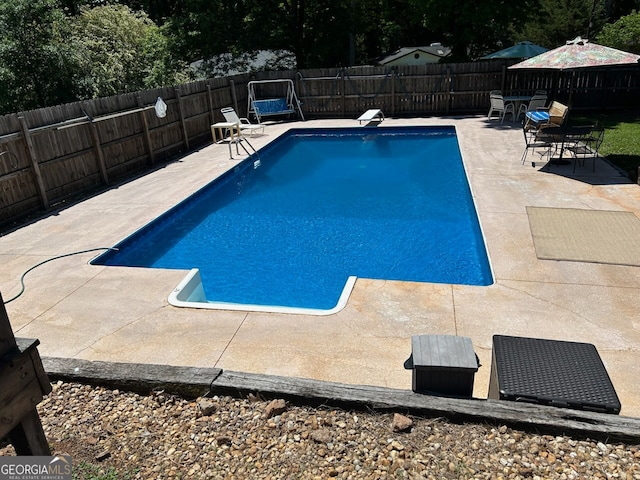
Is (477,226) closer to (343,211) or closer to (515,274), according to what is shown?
(515,274)

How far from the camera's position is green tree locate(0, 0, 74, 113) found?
12.8 meters

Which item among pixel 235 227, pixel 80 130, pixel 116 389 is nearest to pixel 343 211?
pixel 235 227

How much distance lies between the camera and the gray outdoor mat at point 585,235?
211 inches

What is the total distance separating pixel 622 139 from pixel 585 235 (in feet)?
20.9

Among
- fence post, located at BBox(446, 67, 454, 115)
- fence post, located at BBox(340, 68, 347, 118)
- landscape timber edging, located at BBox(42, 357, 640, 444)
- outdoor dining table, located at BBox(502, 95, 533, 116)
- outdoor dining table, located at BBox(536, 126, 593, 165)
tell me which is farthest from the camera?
fence post, located at BBox(340, 68, 347, 118)

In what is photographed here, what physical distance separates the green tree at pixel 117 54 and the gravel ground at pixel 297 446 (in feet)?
45.7

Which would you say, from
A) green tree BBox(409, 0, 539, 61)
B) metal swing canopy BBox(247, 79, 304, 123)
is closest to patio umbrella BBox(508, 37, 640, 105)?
green tree BBox(409, 0, 539, 61)

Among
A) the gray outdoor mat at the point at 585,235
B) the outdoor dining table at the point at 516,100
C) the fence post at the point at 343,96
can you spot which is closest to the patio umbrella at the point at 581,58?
the gray outdoor mat at the point at 585,235

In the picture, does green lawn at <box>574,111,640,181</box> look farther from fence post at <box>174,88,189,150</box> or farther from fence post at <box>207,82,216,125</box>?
fence post at <box>207,82,216,125</box>

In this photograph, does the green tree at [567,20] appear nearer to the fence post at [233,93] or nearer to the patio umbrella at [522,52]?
the patio umbrella at [522,52]

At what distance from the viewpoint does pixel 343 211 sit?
8.64 metres

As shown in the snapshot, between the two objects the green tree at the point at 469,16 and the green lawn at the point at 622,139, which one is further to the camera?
the green tree at the point at 469,16

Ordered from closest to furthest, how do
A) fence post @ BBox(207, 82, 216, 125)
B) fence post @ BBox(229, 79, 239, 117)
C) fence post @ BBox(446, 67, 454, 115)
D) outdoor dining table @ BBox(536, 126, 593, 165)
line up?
1. outdoor dining table @ BBox(536, 126, 593, 165)
2. fence post @ BBox(207, 82, 216, 125)
3. fence post @ BBox(229, 79, 239, 117)
4. fence post @ BBox(446, 67, 454, 115)

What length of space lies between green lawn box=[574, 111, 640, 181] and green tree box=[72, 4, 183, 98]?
13884mm
